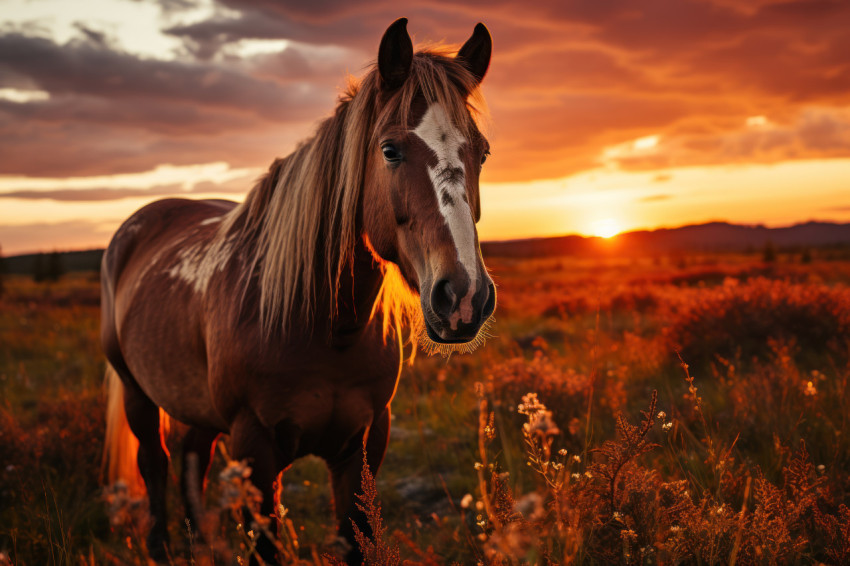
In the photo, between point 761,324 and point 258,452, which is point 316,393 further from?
point 761,324

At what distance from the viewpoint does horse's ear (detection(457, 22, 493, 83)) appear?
238 centimetres

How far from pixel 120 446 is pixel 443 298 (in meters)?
3.50

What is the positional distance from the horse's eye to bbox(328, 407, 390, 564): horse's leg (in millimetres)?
1284

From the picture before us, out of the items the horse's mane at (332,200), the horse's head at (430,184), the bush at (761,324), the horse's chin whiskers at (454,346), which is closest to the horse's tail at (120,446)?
the horse's mane at (332,200)

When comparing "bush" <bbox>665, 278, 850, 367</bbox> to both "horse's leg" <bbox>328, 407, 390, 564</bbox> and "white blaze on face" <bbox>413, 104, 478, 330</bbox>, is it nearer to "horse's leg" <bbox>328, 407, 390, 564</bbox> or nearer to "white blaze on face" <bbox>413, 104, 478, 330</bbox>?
"horse's leg" <bbox>328, 407, 390, 564</bbox>

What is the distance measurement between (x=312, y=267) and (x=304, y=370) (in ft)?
1.50

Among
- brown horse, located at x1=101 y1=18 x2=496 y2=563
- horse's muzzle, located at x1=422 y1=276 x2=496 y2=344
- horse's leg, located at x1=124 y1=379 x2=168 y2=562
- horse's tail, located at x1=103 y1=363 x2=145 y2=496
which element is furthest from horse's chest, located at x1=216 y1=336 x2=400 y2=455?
horse's tail, located at x1=103 y1=363 x2=145 y2=496

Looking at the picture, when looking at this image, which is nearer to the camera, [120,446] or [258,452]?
[258,452]

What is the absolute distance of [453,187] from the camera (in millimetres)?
1823

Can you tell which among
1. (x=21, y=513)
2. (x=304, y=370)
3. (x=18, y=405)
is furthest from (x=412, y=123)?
(x=18, y=405)

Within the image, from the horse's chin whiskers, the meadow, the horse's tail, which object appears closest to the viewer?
the meadow

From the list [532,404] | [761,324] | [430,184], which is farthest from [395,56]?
[761,324]

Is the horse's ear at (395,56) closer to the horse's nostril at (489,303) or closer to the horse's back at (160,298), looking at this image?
the horse's nostril at (489,303)

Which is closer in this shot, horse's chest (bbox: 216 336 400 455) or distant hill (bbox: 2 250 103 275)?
horse's chest (bbox: 216 336 400 455)
